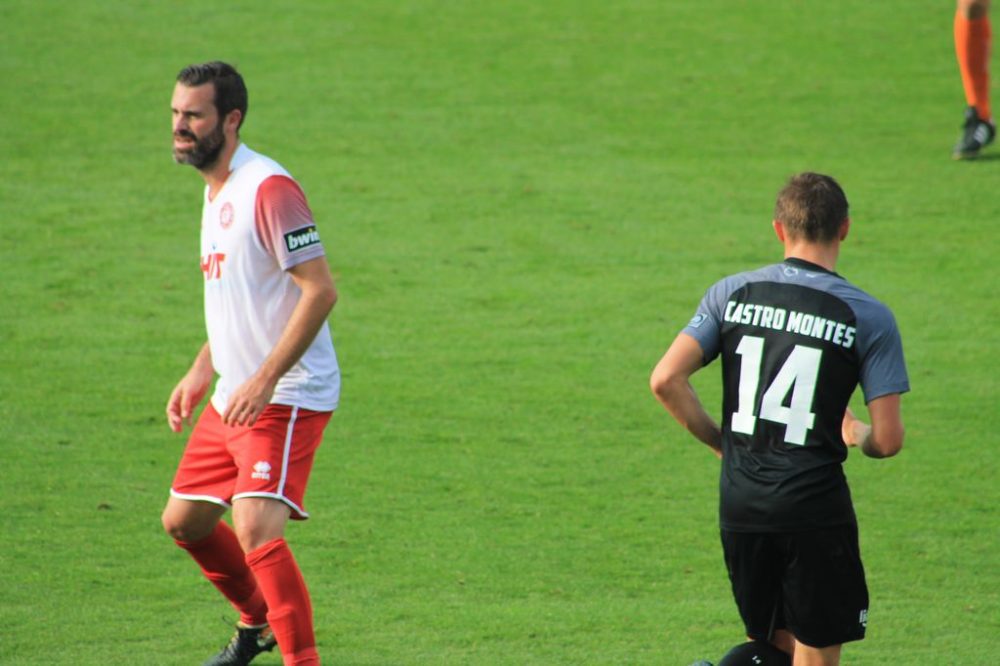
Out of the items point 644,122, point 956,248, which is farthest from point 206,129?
point 644,122

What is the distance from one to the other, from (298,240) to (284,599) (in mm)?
1012

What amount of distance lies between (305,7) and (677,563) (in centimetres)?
957

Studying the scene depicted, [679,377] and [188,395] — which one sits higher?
[679,377]

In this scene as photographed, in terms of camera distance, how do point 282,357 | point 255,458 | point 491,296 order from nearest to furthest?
point 282,357, point 255,458, point 491,296

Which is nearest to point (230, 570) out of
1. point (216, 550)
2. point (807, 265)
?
point (216, 550)

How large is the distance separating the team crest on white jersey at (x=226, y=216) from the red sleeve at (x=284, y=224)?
0.09m

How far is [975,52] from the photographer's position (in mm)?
9828

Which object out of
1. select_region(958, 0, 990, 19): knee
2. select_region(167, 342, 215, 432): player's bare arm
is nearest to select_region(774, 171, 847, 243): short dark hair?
select_region(167, 342, 215, 432): player's bare arm

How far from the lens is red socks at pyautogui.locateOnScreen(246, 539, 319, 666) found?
3865 millimetres

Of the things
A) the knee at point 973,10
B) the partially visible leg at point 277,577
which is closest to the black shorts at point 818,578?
the partially visible leg at point 277,577

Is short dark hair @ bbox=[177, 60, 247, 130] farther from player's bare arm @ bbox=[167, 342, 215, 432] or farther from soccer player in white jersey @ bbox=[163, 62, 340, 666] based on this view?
player's bare arm @ bbox=[167, 342, 215, 432]

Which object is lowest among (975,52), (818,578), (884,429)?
(818,578)

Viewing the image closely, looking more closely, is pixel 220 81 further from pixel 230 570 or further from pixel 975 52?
pixel 975 52

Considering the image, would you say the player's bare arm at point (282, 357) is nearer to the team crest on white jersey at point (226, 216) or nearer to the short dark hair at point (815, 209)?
the team crest on white jersey at point (226, 216)
